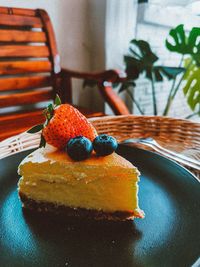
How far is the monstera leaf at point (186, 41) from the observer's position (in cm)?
157

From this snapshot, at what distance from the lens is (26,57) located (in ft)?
5.29

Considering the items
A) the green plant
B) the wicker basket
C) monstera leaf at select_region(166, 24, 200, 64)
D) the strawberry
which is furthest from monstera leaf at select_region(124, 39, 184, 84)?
the strawberry

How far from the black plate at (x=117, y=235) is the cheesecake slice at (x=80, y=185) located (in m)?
0.04

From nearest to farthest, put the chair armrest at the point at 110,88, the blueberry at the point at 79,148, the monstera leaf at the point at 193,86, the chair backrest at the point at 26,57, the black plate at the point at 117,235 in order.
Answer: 1. the black plate at the point at 117,235
2. the blueberry at the point at 79,148
3. the chair armrest at the point at 110,88
4. the chair backrest at the point at 26,57
5. the monstera leaf at the point at 193,86

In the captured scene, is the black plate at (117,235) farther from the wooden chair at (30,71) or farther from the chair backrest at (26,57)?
the chair backrest at (26,57)

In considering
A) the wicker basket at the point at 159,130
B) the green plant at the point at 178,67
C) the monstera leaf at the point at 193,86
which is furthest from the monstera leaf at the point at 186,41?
the wicker basket at the point at 159,130

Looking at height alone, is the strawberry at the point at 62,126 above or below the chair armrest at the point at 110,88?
above

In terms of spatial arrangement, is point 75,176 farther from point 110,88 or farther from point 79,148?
point 110,88

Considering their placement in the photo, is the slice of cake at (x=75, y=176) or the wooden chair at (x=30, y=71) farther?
the wooden chair at (x=30, y=71)

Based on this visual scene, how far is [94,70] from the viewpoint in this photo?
6.63ft

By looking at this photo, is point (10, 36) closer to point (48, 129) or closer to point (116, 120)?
point (116, 120)

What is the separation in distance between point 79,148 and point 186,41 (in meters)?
1.31

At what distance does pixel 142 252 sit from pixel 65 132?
0.31 metres

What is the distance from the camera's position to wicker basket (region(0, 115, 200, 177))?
3.37ft
